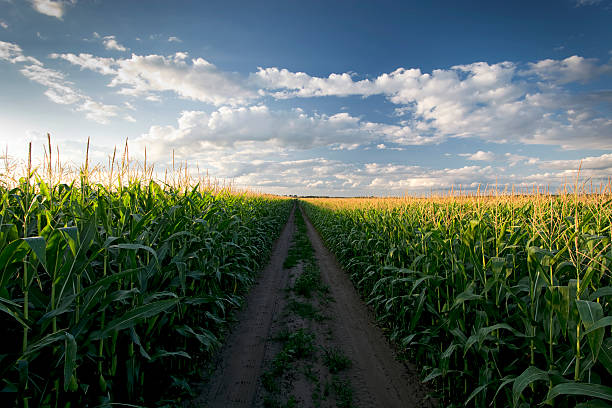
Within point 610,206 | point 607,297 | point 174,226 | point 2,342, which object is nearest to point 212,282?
point 174,226

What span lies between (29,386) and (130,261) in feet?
3.52

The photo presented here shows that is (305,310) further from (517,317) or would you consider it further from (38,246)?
(38,246)

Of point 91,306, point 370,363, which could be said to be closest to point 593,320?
point 370,363

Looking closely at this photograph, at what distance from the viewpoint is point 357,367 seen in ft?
14.0

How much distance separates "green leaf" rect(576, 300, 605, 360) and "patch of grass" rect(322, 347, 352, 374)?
311 cm

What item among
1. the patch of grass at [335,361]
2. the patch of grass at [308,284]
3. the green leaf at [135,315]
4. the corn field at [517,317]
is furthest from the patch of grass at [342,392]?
the patch of grass at [308,284]

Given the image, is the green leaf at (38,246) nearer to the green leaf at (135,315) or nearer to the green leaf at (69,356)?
the green leaf at (69,356)

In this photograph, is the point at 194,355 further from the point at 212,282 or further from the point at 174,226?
the point at 174,226

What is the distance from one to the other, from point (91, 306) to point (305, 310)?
4.67m

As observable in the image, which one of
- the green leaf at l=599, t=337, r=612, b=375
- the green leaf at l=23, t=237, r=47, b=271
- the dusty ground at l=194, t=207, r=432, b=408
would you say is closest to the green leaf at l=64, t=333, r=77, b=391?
the green leaf at l=23, t=237, r=47, b=271

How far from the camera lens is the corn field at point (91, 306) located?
1945 millimetres

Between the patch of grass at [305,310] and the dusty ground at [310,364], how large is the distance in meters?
0.02

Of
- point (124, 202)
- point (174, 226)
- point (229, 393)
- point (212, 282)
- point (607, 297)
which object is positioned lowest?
point (229, 393)

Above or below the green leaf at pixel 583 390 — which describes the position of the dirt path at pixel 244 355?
below
